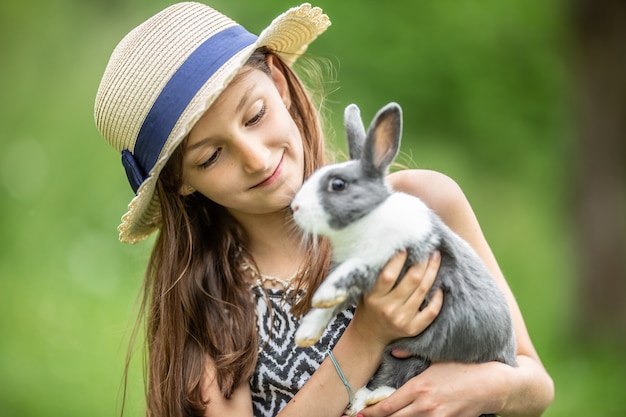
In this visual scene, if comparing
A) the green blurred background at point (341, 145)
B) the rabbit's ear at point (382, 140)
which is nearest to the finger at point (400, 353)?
the rabbit's ear at point (382, 140)

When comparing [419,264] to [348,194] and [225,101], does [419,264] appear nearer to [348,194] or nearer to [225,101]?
[348,194]

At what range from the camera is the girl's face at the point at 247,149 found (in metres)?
2.30

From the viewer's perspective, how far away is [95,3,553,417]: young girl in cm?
222

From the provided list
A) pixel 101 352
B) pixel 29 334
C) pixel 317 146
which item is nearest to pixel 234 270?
pixel 317 146

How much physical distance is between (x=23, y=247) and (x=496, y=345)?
4939 millimetres

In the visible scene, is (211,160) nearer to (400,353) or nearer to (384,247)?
(384,247)

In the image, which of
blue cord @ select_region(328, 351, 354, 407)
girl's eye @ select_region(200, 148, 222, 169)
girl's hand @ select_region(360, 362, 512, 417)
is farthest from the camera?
girl's eye @ select_region(200, 148, 222, 169)

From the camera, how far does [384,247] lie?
1979 millimetres

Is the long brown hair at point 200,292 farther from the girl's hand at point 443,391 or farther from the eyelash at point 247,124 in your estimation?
the girl's hand at point 443,391

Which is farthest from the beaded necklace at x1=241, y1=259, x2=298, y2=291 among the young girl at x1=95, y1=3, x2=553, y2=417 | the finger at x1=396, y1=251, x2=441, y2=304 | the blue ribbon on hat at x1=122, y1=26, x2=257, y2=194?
the finger at x1=396, y1=251, x2=441, y2=304

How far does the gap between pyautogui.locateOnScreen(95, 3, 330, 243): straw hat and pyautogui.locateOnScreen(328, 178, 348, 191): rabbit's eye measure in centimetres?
48

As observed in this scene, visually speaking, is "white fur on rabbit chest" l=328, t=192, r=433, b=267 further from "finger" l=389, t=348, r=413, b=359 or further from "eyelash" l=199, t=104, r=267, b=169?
"eyelash" l=199, t=104, r=267, b=169

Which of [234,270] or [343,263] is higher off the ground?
[343,263]

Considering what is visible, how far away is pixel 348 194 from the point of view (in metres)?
1.96
